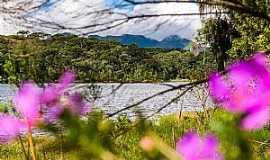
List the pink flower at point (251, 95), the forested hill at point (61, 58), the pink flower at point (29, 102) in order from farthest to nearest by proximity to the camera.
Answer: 1. the forested hill at point (61, 58)
2. the pink flower at point (29, 102)
3. the pink flower at point (251, 95)

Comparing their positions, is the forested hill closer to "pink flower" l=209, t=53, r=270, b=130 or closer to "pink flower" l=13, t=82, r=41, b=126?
"pink flower" l=13, t=82, r=41, b=126

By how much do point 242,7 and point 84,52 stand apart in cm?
80

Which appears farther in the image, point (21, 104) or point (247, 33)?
point (247, 33)

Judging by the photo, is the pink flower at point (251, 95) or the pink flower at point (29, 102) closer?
the pink flower at point (251, 95)

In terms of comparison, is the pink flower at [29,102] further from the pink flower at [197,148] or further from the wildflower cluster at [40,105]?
the pink flower at [197,148]

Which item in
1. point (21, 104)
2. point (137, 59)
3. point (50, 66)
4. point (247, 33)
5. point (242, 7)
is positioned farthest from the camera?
point (247, 33)

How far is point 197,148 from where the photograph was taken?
406mm

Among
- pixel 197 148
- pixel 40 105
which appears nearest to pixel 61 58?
pixel 40 105

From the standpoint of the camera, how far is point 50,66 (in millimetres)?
1845

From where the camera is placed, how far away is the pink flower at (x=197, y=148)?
1.32 ft

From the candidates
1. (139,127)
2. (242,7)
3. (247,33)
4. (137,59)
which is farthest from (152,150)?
(247,33)

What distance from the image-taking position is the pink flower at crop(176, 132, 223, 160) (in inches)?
15.8

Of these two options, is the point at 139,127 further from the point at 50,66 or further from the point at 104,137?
the point at 50,66

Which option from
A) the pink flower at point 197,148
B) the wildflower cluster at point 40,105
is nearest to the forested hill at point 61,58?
the wildflower cluster at point 40,105
